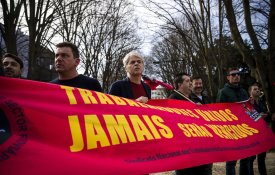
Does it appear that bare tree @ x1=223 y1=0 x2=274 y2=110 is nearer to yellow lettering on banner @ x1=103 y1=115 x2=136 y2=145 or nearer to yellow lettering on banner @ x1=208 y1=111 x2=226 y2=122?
yellow lettering on banner @ x1=208 y1=111 x2=226 y2=122

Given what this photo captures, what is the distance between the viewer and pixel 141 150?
2746 millimetres

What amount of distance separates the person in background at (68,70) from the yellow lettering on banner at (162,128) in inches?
29.8

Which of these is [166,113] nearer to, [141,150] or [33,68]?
[141,150]

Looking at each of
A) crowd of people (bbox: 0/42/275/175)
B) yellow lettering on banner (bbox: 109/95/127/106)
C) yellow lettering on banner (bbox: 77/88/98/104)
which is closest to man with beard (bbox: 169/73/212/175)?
crowd of people (bbox: 0/42/275/175)

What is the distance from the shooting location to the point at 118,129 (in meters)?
2.75

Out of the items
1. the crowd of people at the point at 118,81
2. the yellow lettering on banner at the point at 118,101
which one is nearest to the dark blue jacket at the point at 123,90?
the crowd of people at the point at 118,81

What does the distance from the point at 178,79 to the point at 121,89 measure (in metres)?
1.28

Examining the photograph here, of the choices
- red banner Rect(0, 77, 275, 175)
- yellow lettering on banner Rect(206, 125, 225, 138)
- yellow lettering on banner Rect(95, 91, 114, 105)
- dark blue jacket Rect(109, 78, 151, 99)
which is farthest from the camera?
yellow lettering on banner Rect(206, 125, 225, 138)

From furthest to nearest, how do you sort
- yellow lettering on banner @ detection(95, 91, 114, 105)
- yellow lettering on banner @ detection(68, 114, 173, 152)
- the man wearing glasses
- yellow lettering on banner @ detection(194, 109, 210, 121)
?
1. the man wearing glasses
2. yellow lettering on banner @ detection(194, 109, 210, 121)
3. yellow lettering on banner @ detection(95, 91, 114, 105)
4. yellow lettering on banner @ detection(68, 114, 173, 152)

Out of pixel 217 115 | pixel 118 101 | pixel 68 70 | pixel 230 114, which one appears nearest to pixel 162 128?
pixel 118 101

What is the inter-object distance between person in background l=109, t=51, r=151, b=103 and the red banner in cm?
21

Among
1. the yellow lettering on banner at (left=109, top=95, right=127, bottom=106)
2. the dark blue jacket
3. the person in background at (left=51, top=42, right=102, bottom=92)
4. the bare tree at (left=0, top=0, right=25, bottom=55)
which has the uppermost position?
the bare tree at (left=0, top=0, right=25, bottom=55)

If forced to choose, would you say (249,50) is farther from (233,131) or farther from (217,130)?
(217,130)

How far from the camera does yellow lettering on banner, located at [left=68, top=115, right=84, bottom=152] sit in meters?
2.33
